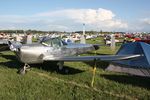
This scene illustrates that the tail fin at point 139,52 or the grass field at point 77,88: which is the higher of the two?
the tail fin at point 139,52

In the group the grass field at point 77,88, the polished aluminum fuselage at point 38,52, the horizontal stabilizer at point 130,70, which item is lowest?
the grass field at point 77,88

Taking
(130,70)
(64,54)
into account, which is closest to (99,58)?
(130,70)

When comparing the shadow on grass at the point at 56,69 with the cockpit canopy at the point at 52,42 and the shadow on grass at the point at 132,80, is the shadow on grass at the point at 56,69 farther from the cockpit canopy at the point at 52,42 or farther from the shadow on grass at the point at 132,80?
the shadow on grass at the point at 132,80

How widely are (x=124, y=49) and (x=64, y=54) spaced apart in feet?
12.7

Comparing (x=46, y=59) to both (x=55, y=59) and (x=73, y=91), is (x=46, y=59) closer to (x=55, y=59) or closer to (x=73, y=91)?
(x=55, y=59)

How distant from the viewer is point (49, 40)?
14.9 m

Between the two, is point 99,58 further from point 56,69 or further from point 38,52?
point 56,69

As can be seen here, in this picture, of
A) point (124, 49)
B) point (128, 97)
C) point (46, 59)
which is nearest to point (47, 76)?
point (46, 59)

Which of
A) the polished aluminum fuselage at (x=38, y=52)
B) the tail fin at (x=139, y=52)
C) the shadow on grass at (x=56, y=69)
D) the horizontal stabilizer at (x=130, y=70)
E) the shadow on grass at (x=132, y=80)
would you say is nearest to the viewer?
the shadow on grass at (x=132, y=80)

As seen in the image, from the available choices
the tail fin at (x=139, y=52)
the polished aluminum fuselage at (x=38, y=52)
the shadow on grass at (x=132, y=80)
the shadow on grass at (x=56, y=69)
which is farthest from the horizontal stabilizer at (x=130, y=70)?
the polished aluminum fuselage at (x=38, y=52)

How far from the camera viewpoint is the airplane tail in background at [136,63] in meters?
10.9

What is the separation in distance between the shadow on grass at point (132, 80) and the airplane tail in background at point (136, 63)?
320 millimetres

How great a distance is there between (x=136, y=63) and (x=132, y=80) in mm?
749

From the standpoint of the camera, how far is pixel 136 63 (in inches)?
442
